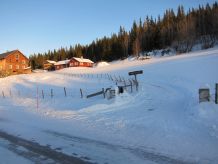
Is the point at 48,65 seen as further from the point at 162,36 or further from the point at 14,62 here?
the point at 162,36

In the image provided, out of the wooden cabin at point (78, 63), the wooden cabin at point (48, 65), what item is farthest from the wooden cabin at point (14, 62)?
the wooden cabin at point (48, 65)

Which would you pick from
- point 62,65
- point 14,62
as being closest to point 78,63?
point 62,65

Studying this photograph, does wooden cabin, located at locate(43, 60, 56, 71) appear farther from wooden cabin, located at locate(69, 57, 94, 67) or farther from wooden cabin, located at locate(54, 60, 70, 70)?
wooden cabin, located at locate(69, 57, 94, 67)

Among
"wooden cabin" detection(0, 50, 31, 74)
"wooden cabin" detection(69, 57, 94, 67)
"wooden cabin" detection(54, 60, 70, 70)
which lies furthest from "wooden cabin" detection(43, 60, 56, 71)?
"wooden cabin" detection(0, 50, 31, 74)

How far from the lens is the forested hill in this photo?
97.7 metres

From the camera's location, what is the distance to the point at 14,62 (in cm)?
9300

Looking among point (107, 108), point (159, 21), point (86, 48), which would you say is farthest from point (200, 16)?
point (107, 108)

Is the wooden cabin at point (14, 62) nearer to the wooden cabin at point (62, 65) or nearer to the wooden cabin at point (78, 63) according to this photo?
the wooden cabin at point (78, 63)

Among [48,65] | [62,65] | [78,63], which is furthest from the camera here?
[48,65]

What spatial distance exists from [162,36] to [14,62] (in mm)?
52080

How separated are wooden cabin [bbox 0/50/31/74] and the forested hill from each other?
34275mm

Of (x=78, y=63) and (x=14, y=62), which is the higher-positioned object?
(x=14, y=62)

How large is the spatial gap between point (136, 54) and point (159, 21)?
2994cm

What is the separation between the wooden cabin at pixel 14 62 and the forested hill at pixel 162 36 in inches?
1349
